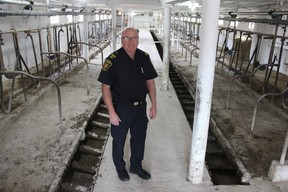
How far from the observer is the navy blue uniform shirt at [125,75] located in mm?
2057

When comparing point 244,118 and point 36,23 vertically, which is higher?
point 36,23

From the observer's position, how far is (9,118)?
11.2ft

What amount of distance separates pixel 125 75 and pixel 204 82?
2.05ft

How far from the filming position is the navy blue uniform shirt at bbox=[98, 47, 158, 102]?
6.75 feet

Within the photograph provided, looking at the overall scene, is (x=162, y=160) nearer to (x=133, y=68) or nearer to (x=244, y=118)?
(x=133, y=68)

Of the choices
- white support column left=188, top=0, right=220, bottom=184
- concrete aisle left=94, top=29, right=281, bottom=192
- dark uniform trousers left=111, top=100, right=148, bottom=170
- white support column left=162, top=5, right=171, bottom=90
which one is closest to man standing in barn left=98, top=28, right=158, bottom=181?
dark uniform trousers left=111, top=100, right=148, bottom=170

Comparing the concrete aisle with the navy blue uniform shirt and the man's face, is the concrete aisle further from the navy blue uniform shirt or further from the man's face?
the man's face

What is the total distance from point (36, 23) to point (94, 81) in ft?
10.00

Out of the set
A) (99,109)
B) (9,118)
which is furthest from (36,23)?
(9,118)

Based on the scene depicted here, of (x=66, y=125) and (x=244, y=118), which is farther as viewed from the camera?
(x=244, y=118)

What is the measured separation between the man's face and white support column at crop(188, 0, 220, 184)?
514 mm

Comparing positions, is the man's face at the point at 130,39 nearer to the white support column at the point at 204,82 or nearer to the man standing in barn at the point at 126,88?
the man standing in barn at the point at 126,88

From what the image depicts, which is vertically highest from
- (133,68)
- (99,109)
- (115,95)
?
(133,68)

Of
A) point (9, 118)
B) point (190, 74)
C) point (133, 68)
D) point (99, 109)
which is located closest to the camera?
point (133, 68)
